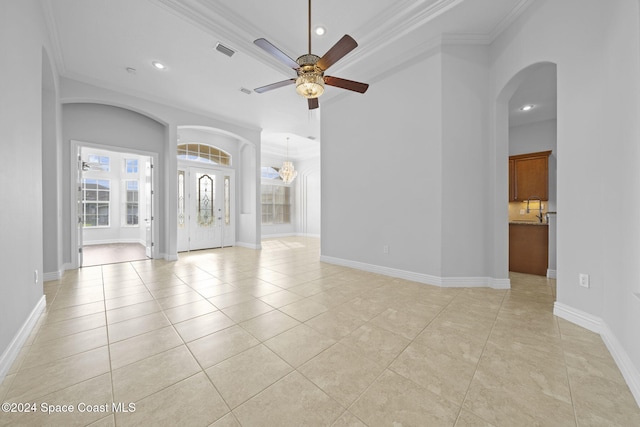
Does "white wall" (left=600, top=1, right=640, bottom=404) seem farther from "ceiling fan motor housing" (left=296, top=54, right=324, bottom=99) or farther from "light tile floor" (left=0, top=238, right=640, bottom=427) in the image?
"ceiling fan motor housing" (left=296, top=54, right=324, bottom=99)

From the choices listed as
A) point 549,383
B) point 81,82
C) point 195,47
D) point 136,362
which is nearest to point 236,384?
point 136,362

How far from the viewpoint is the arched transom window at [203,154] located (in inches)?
258

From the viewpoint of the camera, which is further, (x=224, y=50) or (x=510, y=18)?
(x=224, y=50)

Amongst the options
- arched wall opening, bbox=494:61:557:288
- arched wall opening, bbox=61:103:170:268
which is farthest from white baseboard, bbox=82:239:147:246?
arched wall opening, bbox=494:61:557:288

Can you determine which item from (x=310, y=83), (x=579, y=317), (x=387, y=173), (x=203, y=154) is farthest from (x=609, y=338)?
(x=203, y=154)

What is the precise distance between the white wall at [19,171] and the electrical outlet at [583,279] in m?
4.63

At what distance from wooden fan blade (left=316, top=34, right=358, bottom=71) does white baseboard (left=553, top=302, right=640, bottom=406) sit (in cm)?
302

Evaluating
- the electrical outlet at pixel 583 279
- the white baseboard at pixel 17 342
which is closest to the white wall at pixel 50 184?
the white baseboard at pixel 17 342

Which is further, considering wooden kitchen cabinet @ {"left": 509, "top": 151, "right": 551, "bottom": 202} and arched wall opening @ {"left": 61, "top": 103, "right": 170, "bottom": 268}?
wooden kitchen cabinet @ {"left": 509, "top": 151, "right": 551, "bottom": 202}

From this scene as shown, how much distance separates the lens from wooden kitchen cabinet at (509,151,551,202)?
4613mm

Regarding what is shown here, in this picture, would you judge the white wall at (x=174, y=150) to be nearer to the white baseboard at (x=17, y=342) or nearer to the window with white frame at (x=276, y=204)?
the window with white frame at (x=276, y=204)

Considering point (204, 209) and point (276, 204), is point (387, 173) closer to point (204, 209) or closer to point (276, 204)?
point (204, 209)

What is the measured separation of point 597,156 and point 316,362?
9.85ft

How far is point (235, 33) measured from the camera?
3.30m
